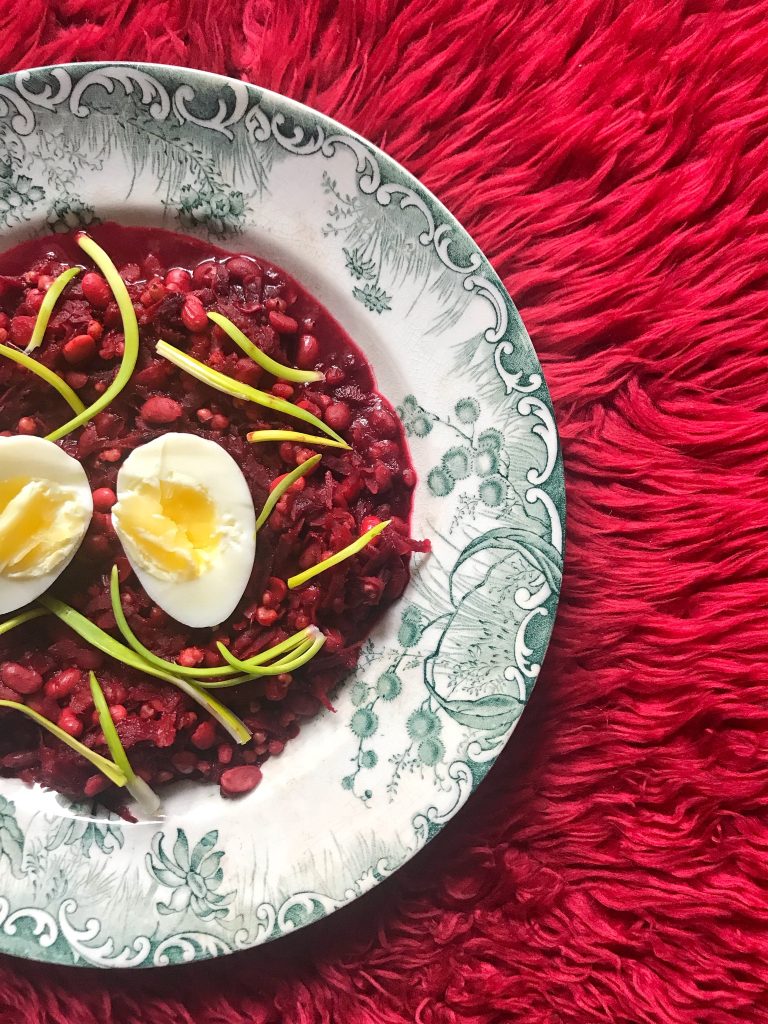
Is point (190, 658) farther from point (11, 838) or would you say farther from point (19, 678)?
point (11, 838)

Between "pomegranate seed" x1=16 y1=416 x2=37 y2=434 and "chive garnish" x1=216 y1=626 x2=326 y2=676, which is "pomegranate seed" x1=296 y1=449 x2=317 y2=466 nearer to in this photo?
"chive garnish" x1=216 y1=626 x2=326 y2=676

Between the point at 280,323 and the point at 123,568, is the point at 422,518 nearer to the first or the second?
the point at 280,323

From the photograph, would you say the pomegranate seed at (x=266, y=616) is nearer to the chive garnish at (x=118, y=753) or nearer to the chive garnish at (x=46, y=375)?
the chive garnish at (x=118, y=753)

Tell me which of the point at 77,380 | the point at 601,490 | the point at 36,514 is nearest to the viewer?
the point at 36,514

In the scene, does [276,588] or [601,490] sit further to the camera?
[601,490]

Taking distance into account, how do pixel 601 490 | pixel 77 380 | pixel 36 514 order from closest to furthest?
pixel 36 514, pixel 77 380, pixel 601 490

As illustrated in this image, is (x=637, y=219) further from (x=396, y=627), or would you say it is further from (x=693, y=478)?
(x=396, y=627)

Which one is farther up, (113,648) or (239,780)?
(113,648)

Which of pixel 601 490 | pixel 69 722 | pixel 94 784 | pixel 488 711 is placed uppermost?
pixel 601 490

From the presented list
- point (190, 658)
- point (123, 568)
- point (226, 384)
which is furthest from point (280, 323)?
point (190, 658)
